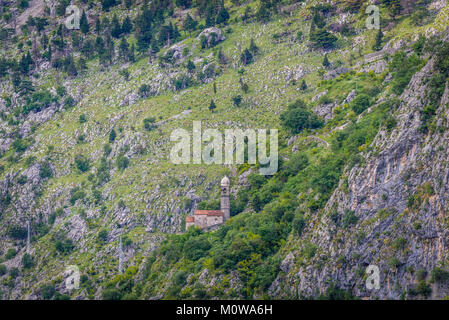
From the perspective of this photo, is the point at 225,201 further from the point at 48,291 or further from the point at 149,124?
the point at 149,124

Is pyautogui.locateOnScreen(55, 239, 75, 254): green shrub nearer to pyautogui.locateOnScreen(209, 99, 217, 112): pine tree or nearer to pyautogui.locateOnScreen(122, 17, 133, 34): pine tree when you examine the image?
pyautogui.locateOnScreen(209, 99, 217, 112): pine tree

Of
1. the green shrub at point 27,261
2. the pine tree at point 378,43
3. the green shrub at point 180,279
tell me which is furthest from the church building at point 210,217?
the pine tree at point 378,43

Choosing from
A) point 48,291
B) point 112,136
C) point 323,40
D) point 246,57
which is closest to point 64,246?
point 48,291

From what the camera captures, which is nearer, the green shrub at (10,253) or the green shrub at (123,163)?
the green shrub at (10,253)

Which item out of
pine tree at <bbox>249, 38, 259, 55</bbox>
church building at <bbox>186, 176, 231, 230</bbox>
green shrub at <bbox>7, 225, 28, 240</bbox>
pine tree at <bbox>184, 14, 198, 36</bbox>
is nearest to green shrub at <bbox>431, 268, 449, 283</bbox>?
church building at <bbox>186, 176, 231, 230</bbox>

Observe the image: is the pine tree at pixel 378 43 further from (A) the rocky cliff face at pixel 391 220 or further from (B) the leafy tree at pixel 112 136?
(B) the leafy tree at pixel 112 136

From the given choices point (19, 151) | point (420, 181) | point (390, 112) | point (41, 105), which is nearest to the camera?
point (420, 181)

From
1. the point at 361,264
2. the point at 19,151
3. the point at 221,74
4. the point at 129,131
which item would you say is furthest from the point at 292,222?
the point at 19,151
